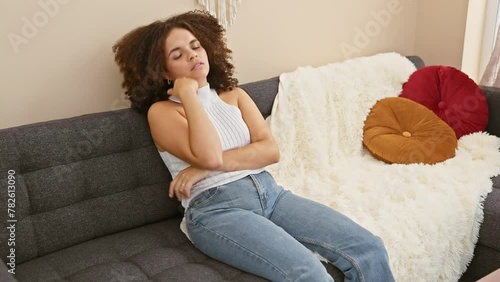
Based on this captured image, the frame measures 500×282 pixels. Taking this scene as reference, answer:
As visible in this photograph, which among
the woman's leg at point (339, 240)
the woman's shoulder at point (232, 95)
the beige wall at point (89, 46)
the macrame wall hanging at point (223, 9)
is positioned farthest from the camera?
the macrame wall hanging at point (223, 9)

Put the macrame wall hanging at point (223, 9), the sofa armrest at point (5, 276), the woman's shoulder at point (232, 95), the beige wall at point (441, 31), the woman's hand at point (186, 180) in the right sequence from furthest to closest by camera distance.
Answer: the beige wall at point (441, 31), the macrame wall hanging at point (223, 9), the woman's shoulder at point (232, 95), the woman's hand at point (186, 180), the sofa armrest at point (5, 276)

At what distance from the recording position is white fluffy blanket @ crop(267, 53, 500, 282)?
1.81 m

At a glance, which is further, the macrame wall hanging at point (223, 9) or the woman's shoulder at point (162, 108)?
the macrame wall hanging at point (223, 9)

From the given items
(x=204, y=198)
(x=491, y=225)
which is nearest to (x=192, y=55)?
(x=204, y=198)

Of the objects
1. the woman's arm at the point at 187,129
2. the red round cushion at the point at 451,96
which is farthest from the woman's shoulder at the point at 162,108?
the red round cushion at the point at 451,96

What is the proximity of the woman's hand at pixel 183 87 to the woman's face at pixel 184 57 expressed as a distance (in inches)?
1.9

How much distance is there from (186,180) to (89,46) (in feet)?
2.18

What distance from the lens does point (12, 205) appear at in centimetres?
157

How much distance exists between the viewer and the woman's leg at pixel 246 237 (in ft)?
4.78

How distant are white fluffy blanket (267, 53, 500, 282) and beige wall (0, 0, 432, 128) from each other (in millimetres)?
244

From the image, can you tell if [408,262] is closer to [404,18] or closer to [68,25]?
[68,25]

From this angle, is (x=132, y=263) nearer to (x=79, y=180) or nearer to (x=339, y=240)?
(x=79, y=180)

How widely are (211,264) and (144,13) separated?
3.41 ft

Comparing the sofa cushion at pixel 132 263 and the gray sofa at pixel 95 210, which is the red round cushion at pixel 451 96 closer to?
the gray sofa at pixel 95 210
